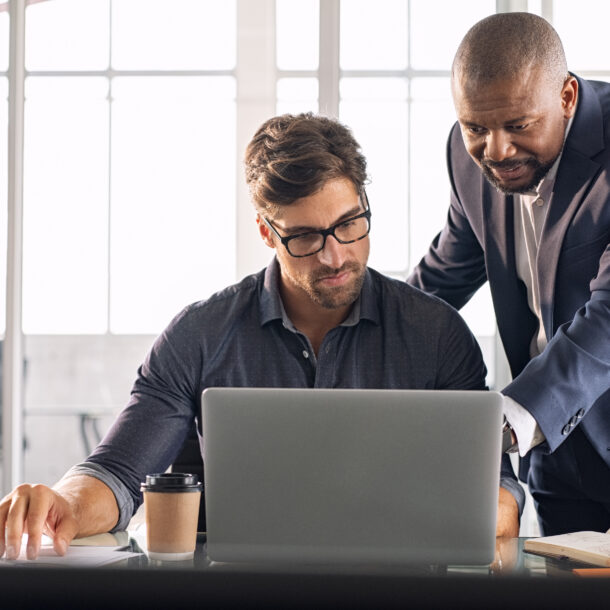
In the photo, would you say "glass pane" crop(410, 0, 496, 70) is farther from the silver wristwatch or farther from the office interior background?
the silver wristwatch

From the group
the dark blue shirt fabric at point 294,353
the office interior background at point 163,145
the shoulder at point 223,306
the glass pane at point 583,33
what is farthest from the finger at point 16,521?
the glass pane at point 583,33

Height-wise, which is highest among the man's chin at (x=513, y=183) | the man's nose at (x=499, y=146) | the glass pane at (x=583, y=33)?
the glass pane at (x=583, y=33)

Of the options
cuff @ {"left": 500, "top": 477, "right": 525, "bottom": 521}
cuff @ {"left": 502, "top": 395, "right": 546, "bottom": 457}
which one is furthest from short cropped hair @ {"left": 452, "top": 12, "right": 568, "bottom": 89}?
cuff @ {"left": 500, "top": 477, "right": 525, "bottom": 521}

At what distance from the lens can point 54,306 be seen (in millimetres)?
3652

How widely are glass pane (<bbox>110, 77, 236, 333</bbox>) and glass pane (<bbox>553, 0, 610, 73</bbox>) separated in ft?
4.48

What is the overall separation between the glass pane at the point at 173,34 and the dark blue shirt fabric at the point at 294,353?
197 cm

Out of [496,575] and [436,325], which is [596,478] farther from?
[496,575]

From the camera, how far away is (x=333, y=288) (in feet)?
5.85

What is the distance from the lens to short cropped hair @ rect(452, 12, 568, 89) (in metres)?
1.73

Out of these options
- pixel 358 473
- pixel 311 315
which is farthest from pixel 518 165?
pixel 358 473

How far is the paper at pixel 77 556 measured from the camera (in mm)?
1076

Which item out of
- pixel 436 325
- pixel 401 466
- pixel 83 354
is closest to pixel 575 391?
pixel 436 325

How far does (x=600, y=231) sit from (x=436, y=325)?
42 centimetres

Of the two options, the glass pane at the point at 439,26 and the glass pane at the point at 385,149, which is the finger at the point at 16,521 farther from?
the glass pane at the point at 439,26
